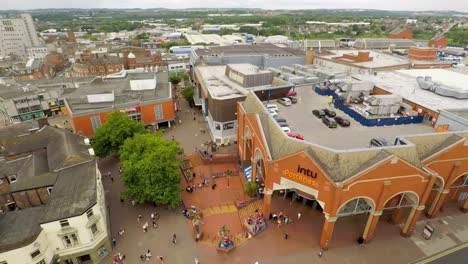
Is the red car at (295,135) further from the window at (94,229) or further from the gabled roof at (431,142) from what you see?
the window at (94,229)

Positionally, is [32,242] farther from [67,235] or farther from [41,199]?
[41,199]

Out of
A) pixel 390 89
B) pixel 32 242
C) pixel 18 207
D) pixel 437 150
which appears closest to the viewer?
pixel 32 242

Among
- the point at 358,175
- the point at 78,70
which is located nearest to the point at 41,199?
the point at 358,175

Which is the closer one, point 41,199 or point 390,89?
point 41,199

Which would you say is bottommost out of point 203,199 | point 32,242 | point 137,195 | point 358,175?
point 203,199

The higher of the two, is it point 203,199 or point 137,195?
point 137,195

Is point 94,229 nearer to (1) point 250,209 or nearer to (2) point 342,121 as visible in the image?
(1) point 250,209

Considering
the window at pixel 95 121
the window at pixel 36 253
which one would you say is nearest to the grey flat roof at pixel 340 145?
the window at pixel 36 253

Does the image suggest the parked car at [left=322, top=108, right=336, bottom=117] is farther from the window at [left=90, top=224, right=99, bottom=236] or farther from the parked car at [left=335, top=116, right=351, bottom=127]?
the window at [left=90, top=224, right=99, bottom=236]
